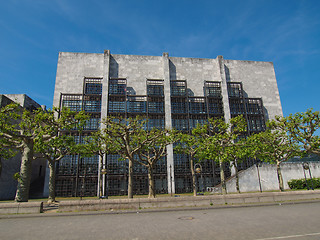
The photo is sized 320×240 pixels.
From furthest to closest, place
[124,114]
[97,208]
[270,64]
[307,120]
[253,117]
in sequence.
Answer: [270,64], [253,117], [124,114], [307,120], [97,208]

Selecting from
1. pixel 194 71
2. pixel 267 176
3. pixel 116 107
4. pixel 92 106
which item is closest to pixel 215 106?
pixel 194 71

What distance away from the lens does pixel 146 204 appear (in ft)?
46.7

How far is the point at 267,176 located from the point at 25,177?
1213 inches

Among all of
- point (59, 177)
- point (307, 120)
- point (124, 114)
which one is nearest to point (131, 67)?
point (124, 114)

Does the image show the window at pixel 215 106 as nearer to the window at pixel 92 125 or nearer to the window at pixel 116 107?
the window at pixel 116 107

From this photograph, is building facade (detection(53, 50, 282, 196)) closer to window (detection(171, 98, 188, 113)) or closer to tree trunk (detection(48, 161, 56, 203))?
window (detection(171, 98, 188, 113))

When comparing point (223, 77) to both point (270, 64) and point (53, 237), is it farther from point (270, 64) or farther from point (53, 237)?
point (53, 237)

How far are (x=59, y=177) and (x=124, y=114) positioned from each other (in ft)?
46.4

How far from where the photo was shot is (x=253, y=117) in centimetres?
3850

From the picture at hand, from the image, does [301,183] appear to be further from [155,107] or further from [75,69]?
[75,69]

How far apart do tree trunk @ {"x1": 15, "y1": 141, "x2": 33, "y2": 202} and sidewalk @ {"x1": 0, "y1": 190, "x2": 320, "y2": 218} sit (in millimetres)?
1637

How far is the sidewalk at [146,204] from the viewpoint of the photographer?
12945 millimetres

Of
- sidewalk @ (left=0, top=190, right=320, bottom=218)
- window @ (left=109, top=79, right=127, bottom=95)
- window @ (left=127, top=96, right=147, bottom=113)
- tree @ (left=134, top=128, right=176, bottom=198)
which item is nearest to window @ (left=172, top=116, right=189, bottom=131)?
window @ (left=127, top=96, right=147, bottom=113)

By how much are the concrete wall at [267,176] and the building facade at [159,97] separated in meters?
4.17
